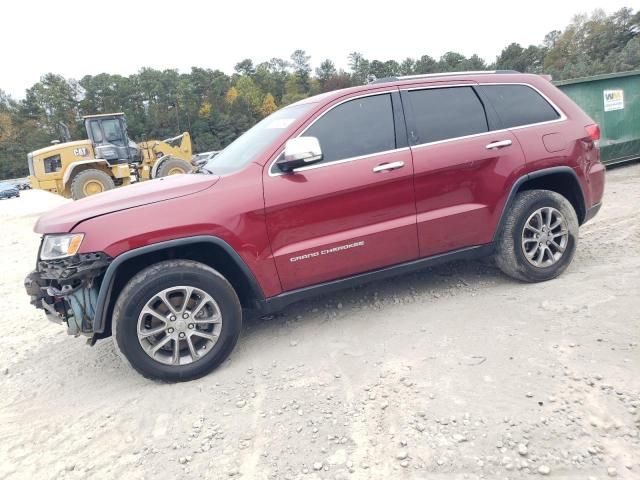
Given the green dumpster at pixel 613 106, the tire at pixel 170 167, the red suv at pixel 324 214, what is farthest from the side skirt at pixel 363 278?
the tire at pixel 170 167

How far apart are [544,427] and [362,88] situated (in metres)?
2.71

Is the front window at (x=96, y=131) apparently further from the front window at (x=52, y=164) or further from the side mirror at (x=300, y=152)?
the side mirror at (x=300, y=152)

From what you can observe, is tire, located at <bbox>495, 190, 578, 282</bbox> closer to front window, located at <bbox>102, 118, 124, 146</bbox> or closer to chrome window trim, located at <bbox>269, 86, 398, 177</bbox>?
chrome window trim, located at <bbox>269, 86, 398, 177</bbox>

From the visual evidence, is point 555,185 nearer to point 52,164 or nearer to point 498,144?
point 498,144

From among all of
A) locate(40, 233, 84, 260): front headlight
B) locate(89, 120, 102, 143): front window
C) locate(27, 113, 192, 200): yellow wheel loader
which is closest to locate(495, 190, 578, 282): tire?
locate(40, 233, 84, 260): front headlight

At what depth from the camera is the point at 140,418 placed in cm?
289

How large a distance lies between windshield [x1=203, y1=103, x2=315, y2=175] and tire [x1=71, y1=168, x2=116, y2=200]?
39.9 ft

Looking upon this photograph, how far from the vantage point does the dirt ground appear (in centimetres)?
230

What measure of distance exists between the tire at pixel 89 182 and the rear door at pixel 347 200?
13.0 m

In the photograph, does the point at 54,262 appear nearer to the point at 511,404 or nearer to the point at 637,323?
the point at 511,404

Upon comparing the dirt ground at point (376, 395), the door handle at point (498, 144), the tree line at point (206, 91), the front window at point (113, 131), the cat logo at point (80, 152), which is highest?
the tree line at point (206, 91)

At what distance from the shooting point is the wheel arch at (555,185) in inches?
158

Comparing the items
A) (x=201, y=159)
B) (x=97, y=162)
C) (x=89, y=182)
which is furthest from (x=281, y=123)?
(x=201, y=159)

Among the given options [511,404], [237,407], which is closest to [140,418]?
[237,407]
